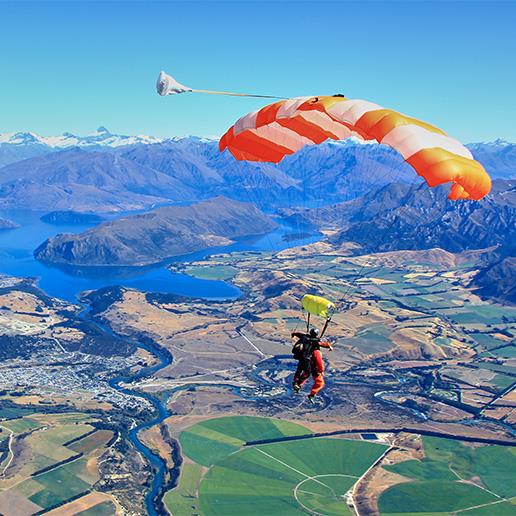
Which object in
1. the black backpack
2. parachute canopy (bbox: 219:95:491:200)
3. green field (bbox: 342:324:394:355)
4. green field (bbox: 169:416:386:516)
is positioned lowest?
green field (bbox: 342:324:394:355)

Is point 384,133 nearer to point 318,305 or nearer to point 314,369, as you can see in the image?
point 318,305

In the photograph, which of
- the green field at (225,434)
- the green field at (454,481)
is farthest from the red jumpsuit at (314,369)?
the green field at (225,434)

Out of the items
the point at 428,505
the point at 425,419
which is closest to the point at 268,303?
the point at 425,419

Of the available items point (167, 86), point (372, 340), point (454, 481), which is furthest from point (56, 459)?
point (372, 340)

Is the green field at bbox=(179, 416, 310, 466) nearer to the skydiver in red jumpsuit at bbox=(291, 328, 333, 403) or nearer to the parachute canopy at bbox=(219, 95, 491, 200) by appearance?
the parachute canopy at bbox=(219, 95, 491, 200)

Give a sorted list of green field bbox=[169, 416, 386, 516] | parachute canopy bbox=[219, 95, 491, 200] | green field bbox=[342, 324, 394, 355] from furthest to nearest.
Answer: green field bbox=[342, 324, 394, 355] → green field bbox=[169, 416, 386, 516] → parachute canopy bbox=[219, 95, 491, 200]

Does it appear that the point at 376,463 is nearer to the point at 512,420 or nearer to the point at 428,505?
the point at 428,505

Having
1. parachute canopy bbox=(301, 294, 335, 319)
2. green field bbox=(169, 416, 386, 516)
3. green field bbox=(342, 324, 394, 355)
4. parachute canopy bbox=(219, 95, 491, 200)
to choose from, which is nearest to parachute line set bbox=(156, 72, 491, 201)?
parachute canopy bbox=(219, 95, 491, 200)
